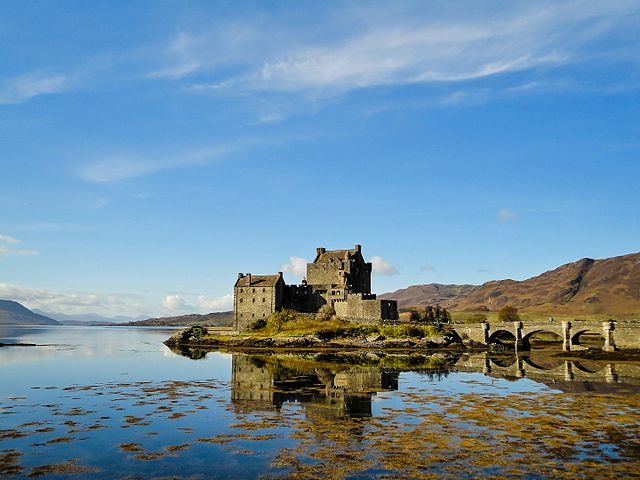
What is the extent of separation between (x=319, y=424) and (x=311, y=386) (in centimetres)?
1514

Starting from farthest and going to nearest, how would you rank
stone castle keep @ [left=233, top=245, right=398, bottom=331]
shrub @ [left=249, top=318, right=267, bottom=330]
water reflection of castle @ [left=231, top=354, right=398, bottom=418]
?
stone castle keep @ [left=233, top=245, right=398, bottom=331] < shrub @ [left=249, top=318, right=267, bottom=330] < water reflection of castle @ [left=231, top=354, right=398, bottom=418]

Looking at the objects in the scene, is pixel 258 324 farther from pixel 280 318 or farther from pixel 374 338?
pixel 374 338

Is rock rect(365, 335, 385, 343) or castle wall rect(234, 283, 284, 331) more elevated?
castle wall rect(234, 283, 284, 331)

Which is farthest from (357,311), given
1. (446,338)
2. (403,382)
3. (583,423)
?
(583,423)

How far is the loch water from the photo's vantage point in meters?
20.1

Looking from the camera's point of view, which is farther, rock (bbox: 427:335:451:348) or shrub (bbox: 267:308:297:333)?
shrub (bbox: 267:308:297:333)

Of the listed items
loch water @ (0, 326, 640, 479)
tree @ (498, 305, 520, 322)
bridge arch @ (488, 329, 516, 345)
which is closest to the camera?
loch water @ (0, 326, 640, 479)

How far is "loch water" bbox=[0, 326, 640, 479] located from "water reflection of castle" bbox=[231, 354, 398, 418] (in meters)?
0.17

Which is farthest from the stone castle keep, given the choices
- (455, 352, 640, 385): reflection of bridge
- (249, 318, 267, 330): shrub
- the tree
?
the tree

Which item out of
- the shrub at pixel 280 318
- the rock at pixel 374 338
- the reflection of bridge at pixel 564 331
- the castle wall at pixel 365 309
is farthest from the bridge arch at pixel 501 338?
the shrub at pixel 280 318

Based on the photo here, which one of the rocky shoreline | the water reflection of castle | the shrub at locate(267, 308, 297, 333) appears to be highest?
the shrub at locate(267, 308, 297, 333)

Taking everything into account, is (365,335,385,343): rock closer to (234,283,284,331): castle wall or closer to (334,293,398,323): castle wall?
(334,293,398,323): castle wall

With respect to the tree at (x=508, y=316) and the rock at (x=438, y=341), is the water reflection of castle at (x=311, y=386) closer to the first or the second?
the rock at (x=438, y=341)

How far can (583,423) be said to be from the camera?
28016 mm
